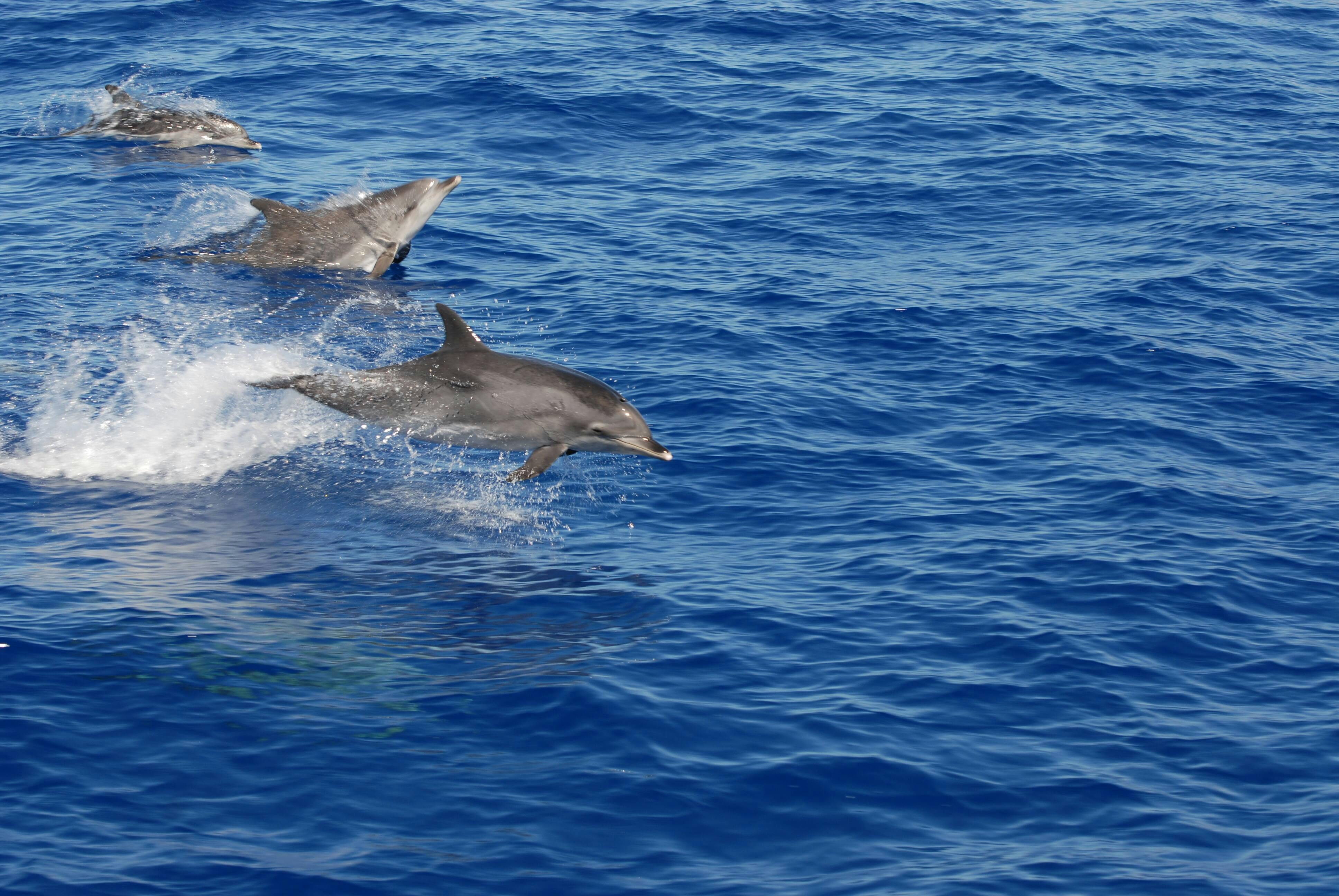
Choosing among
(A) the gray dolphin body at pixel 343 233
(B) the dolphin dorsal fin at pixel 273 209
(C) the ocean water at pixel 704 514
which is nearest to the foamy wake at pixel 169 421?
(C) the ocean water at pixel 704 514

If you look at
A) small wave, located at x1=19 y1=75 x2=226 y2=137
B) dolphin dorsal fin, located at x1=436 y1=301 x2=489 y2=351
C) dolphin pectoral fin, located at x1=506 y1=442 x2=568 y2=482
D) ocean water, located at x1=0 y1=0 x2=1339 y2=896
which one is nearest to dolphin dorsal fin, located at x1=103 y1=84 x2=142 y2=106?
small wave, located at x1=19 y1=75 x2=226 y2=137

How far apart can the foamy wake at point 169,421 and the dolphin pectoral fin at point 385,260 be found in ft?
12.0

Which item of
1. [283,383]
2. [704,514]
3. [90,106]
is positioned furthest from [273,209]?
[704,514]

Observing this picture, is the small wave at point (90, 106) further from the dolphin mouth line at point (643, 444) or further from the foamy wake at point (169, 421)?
the dolphin mouth line at point (643, 444)

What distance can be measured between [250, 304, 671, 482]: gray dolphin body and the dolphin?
14506 mm

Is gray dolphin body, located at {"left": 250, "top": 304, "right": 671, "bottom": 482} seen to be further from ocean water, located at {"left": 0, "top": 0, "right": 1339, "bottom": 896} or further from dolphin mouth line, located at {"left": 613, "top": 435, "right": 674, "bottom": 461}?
ocean water, located at {"left": 0, "top": 0, "right": 1339, "bottom": 896}

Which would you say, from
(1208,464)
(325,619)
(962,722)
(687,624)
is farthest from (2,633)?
(1208,464)

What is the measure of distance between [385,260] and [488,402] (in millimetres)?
8181

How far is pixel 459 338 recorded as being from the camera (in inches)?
535

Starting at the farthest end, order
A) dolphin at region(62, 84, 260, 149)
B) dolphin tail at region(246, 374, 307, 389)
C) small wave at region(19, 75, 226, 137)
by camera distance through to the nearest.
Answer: small wave at region(19, 75, 226, 137)
dolphin at region(62, 84, 260, 149)
dolphin tail at region(246, 374, 307, 389)

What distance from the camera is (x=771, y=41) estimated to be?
34031 mm

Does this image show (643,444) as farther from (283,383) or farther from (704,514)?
(283,383)

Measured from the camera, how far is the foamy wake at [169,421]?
14.9 m

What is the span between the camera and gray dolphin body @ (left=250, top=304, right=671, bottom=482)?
13297 mm
